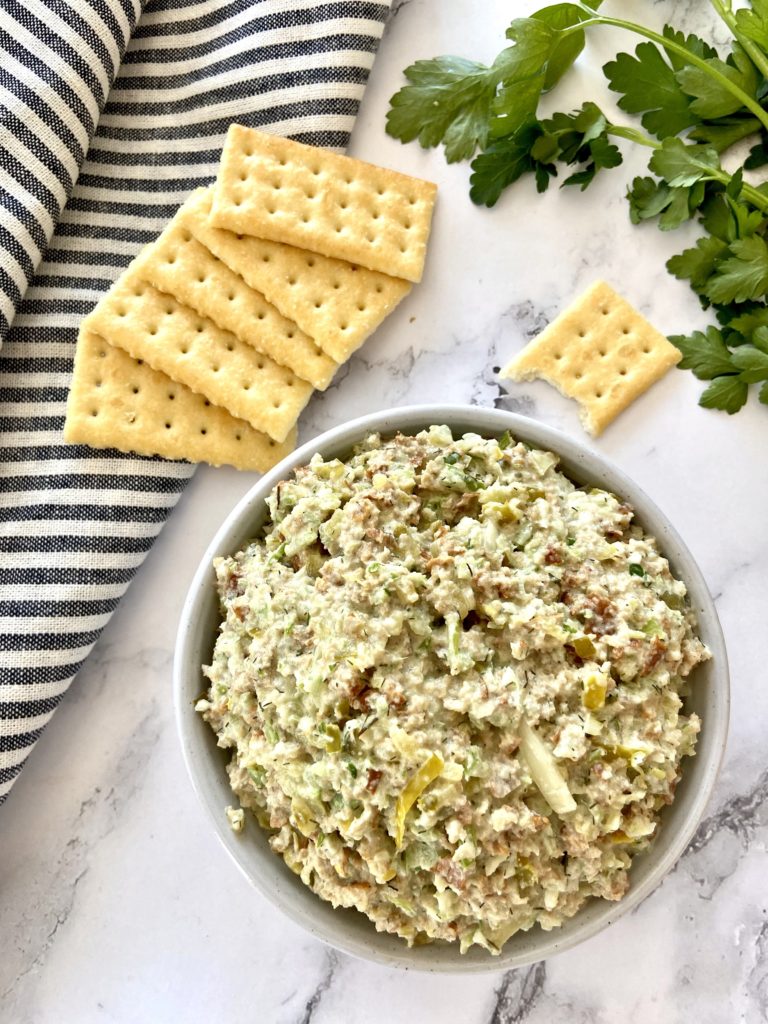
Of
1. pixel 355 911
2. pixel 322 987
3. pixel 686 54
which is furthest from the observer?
pixel 322 987

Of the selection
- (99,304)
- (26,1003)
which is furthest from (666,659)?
(26,1003)

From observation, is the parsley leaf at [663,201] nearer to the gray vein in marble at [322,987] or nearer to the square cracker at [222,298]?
the square cracker at [222,298]

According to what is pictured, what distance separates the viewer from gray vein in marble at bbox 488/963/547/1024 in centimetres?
197

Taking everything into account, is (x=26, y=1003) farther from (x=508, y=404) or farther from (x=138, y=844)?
(x=508, y=404)

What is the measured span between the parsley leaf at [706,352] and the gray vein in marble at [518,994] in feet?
4.06

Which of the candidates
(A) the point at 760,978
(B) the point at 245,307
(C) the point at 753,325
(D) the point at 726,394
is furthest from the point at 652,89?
(A) the point at 760,978

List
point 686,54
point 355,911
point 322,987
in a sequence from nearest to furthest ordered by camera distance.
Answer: point 355,911 < point 686,54 < point 322,987

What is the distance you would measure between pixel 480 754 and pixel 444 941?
416 mm

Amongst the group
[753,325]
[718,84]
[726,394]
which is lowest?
[726,394]

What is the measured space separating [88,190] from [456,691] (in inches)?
51.5

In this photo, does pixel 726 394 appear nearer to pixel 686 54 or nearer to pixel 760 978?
pixel 686 54

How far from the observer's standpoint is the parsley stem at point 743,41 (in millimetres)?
1866

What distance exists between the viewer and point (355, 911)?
5.58 feet

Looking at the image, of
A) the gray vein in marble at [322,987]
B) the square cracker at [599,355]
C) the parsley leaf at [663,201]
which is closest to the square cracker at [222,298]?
the square cracker at [599,355]
